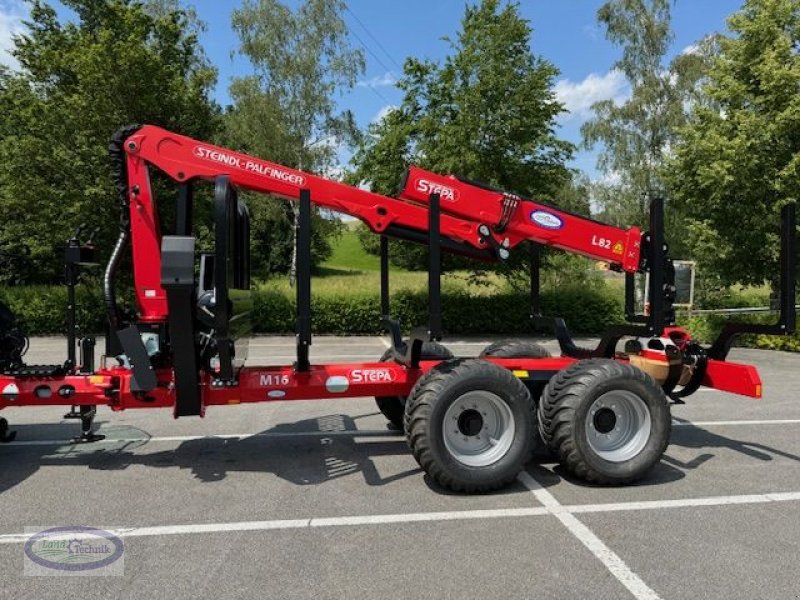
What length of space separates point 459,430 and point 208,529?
2101mm

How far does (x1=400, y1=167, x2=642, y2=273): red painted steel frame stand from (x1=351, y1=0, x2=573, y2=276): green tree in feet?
37.5

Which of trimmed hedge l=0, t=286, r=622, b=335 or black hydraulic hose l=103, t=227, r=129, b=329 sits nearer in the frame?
black hydraulic hose l=103, t=227, r=129, b=329

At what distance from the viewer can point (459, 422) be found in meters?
5.12

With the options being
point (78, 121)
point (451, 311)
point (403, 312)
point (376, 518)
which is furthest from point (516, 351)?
point (78, 121)

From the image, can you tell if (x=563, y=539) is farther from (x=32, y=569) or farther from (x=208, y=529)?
(x=32, y=569)

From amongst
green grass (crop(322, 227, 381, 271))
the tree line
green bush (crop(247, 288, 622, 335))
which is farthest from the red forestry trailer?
green grass (crop(322, 227, 381, 271))

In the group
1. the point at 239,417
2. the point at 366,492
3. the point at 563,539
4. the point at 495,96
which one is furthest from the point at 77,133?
the point at 563,539

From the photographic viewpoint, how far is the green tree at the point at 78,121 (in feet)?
54.7

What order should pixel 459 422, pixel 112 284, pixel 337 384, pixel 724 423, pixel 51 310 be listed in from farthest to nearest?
pixel 51 310
pixel 724 423
pixel 337 384
pixel 112 284
pixel 459 422

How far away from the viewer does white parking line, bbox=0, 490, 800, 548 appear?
4.12 m

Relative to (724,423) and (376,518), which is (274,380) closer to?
(376,518)

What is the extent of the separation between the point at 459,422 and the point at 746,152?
14662mm

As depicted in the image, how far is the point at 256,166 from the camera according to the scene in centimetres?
544

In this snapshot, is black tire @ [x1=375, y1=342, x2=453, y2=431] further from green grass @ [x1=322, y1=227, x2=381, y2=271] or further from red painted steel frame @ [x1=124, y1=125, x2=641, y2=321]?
green grass @ [x1=322, y1=227, x2=381, y2=271]
